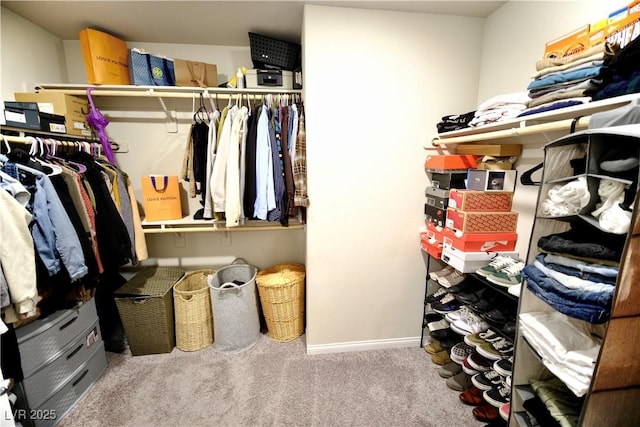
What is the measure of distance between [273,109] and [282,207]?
2.32ft

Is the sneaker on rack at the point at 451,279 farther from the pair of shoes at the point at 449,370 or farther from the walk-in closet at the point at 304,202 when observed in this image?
the pair of shoes at the point at 449,370

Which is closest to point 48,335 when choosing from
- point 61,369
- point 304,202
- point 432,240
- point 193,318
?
point 61,369

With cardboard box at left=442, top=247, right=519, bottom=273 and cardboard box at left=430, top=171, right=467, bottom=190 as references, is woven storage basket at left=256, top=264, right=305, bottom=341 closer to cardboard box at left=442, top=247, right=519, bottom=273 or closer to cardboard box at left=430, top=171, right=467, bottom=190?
cardboard box at left=442, top=247, right=519, bottom=273

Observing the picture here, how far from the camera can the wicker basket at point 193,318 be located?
205 centimetres

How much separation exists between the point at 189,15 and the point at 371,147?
1468mm

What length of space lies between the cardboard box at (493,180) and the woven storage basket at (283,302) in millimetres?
1427

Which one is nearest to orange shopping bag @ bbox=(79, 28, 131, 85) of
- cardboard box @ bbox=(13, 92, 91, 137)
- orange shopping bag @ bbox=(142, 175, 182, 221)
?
cardboard box @ bbox=(13, 92, 91, 137)

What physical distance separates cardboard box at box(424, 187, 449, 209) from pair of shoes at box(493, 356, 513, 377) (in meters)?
0.87

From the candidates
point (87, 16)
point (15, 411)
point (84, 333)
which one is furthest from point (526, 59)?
point (15, 411)

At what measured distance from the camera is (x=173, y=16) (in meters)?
1.77

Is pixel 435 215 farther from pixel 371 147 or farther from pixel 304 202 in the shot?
pixel 304 202

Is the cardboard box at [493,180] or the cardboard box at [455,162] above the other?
the cardboard box at [455,162]

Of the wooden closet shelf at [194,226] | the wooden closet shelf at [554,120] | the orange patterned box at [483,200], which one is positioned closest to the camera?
the wooden closet shelf at [554,120]

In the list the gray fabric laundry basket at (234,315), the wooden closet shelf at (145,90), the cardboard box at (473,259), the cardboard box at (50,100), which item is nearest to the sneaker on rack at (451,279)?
the cardboard box at (473,259)
